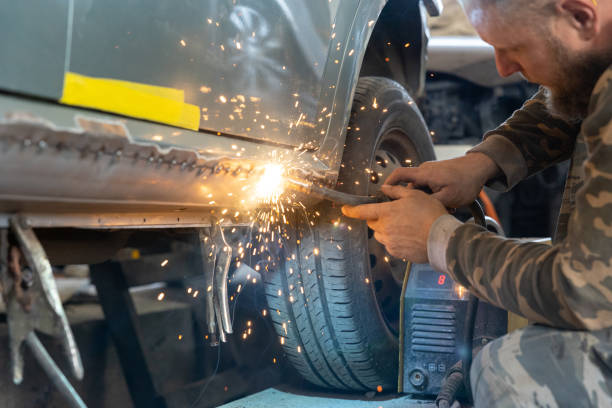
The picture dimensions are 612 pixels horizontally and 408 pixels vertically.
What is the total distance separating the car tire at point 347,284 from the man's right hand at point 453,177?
9.6 inches

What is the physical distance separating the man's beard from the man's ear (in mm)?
42

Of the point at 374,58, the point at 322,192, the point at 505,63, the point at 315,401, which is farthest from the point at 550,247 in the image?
the point at 374,58

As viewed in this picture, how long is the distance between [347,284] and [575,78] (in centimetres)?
83

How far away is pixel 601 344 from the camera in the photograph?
3.15 ft

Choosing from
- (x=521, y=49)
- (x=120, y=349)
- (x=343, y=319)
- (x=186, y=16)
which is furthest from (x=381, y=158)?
(x=120, y=349)

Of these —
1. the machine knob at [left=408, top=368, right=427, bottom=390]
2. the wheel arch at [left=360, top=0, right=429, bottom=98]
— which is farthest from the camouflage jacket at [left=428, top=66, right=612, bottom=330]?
the wheel arch at [left=360, top=0, right=429, bottom=98]

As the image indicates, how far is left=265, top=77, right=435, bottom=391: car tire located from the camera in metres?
1.62

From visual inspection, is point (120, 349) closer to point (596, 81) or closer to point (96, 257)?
point (96, 257)

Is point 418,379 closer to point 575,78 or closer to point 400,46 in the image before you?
point 575,78

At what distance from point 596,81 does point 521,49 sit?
0.53 feet

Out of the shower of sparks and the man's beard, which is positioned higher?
the man's beard

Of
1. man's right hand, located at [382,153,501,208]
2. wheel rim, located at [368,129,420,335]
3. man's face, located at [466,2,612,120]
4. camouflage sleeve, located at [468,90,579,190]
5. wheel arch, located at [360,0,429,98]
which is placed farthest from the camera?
wheel arch, located at [360,0,429,98]

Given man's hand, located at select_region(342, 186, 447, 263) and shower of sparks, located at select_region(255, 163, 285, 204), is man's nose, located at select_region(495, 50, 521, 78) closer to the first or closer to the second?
man's hand, located at select_region(342, 186, 447, 263)

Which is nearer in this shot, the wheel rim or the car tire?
the car tire
